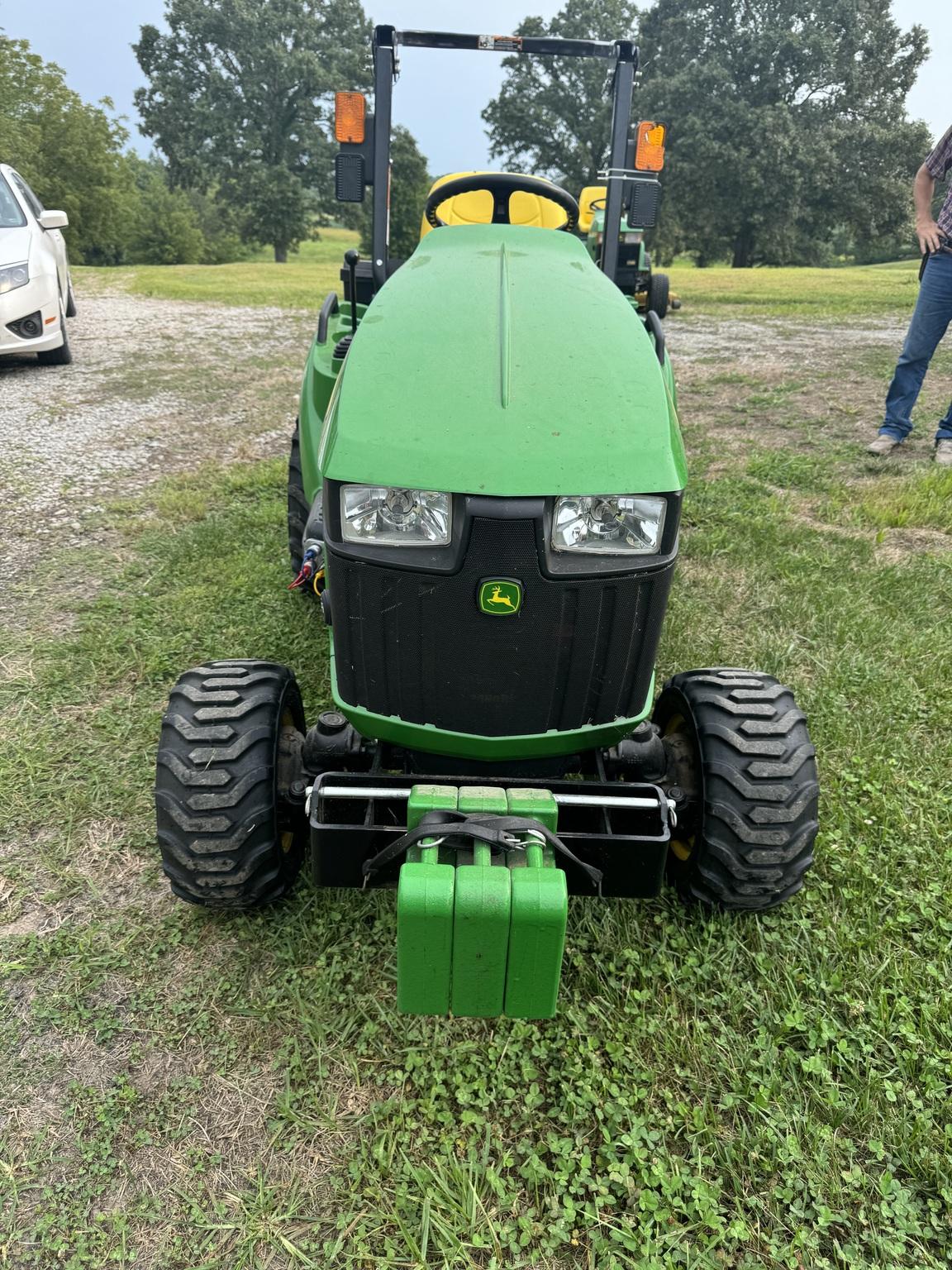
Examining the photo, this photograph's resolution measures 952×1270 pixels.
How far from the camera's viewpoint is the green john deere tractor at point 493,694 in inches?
63.6

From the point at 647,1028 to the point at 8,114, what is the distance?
114 feet

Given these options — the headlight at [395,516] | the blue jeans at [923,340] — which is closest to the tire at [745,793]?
the headlight at [395,516]

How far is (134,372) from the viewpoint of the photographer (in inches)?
316

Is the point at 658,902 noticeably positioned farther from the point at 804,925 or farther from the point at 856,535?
the point at 856,535

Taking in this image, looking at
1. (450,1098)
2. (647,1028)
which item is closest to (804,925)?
(647,1028)

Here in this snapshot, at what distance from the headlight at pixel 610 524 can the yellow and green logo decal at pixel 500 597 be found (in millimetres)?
120

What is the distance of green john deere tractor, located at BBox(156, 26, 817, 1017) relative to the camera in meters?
1.62

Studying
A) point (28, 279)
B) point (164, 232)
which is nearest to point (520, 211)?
point (28, 279)

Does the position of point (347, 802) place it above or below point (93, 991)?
above

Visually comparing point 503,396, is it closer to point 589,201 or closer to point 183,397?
point 183,397

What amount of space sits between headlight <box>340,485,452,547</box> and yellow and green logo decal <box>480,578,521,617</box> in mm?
124

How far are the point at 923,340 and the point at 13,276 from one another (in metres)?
6.76

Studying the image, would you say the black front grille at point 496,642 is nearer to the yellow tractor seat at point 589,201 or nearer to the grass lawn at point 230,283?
the yellow tractor seat at point 589,201

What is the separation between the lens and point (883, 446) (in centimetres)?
583
